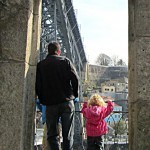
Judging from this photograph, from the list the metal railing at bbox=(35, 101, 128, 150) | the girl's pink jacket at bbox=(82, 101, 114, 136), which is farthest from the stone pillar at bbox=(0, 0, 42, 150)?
the metal railing at bbox=(35, 101, 128, 150)

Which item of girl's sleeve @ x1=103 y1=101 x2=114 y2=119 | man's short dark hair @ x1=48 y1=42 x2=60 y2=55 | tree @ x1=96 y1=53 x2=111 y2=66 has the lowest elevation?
girl's sleeve @ x1=103 y1=101 x2=114 y2=119

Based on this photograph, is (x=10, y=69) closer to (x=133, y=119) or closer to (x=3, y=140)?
(x=3, y=140)

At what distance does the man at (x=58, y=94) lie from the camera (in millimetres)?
4891

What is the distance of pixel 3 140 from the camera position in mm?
4531

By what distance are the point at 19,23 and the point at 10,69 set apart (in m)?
0.64

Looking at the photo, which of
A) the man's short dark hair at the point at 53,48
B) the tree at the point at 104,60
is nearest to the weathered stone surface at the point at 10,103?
the man's short dark hair at the point at 53,48

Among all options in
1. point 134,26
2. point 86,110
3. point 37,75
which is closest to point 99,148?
point 86,110

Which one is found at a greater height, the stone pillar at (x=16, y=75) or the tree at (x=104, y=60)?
the tree at (x=104, y=60)

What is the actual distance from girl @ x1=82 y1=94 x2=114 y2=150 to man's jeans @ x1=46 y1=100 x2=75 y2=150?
1.27 meters

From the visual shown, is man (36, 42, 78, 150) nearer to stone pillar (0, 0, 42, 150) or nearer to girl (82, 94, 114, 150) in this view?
stone pillar (0, 0, 42, 150)

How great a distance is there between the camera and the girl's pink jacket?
20.1 ft

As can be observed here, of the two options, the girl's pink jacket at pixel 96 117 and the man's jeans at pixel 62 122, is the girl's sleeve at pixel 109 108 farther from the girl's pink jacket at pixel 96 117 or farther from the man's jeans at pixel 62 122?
the man's jeans at pixel 62 122

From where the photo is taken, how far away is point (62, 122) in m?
4.90

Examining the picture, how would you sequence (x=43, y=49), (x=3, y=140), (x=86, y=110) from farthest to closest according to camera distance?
(x=43, y=49) → (x=86, y=110) → (x=3, y=140)
